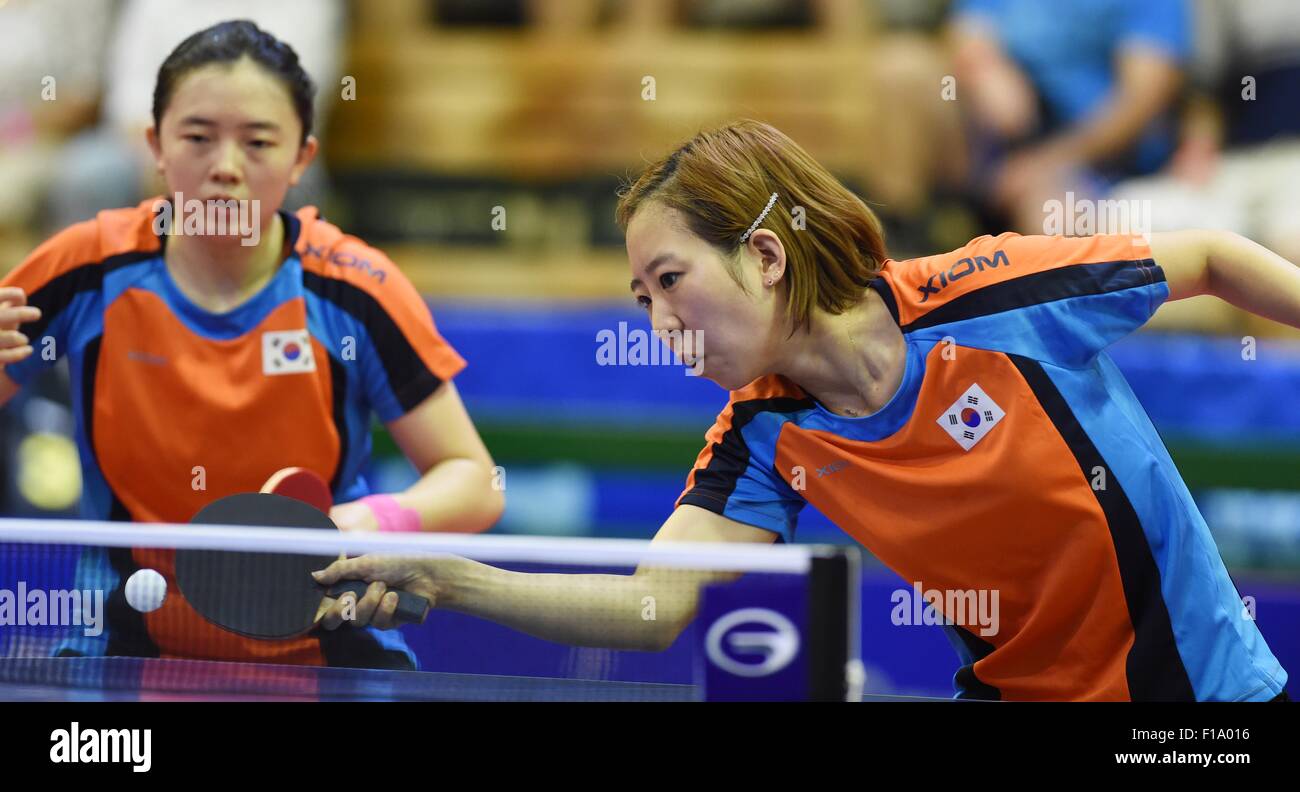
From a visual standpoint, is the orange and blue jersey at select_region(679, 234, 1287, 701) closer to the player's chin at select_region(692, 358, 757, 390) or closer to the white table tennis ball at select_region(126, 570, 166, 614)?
the player's chin at select_region(692, 358, 757, 390)

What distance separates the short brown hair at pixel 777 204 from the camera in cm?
265

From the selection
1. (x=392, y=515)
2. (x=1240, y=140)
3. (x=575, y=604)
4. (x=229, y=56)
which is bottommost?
(x=575, y=604)

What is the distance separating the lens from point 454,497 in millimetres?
3475

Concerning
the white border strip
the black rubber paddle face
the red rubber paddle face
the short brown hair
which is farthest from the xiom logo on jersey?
the red rubber paddle face

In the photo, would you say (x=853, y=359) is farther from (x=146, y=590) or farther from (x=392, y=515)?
(x=146, y=590)

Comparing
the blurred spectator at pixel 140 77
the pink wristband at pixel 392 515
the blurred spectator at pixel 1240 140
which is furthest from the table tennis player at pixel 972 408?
the blurred spectator at pixel 140 77

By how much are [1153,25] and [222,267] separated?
17.7 ft

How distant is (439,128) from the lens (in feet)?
28.3

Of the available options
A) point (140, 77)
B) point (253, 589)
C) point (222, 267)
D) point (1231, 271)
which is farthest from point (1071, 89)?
point (253, 589)

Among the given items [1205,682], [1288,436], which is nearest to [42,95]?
[1288,436]

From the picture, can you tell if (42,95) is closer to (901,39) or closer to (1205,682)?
(901,39)

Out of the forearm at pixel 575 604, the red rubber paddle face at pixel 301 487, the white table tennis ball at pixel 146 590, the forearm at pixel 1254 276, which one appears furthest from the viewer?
the red rubber paddle face at pixel 301 487

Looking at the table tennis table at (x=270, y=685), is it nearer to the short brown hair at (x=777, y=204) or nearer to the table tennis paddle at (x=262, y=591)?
the table tennis paddle at (x=262, y=591)
